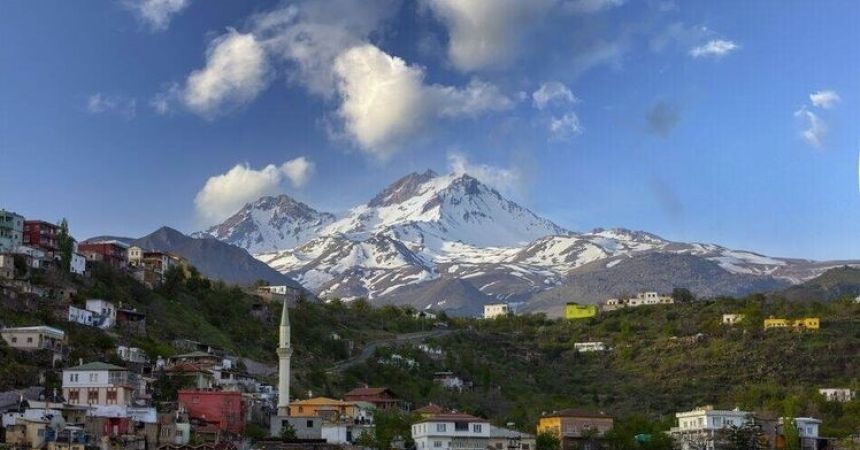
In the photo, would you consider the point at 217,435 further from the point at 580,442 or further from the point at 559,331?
the point at 559,331

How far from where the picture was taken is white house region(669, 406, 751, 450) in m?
79.9

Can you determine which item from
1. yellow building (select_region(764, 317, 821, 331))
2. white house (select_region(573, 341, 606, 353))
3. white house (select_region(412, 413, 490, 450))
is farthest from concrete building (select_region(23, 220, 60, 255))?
yellow building (select_region(764, 317, 821, 331))

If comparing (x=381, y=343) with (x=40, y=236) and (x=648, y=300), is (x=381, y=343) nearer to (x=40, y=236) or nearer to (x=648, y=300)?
(x=40, y=236)

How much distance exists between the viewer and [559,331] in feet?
461

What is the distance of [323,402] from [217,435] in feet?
30.9

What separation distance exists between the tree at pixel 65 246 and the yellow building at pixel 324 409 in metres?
26.6

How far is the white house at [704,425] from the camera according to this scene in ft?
262

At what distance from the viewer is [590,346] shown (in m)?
127

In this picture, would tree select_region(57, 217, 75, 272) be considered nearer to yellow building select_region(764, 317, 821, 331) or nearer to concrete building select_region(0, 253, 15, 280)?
concrete building select_region(0, 253, 15, 280)

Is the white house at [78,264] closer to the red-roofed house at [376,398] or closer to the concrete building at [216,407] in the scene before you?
the red-roofed house at [376,398]

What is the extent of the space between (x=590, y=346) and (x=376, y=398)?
49.1m

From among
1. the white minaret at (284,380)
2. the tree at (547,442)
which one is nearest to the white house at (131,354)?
the white minaret at (284,380)

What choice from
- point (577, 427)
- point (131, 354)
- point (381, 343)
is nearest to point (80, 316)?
point (131, 354)

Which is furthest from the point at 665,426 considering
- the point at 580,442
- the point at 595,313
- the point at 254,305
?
the point at 595,313
